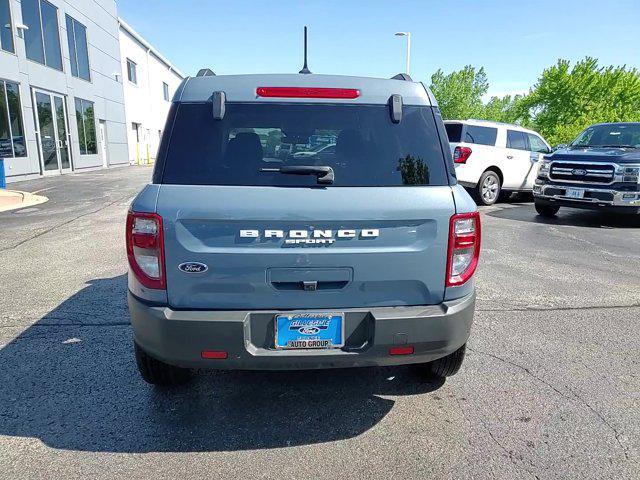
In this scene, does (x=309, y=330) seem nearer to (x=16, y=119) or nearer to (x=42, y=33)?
(x=16, y=119)

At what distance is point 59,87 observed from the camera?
19.0 m

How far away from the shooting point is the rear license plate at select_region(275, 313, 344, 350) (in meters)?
2.44

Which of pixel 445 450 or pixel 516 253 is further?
pixel 516 253

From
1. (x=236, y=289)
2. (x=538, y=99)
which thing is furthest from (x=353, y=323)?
(x=538, y=99)

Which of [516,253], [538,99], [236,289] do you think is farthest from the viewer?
[538,99]

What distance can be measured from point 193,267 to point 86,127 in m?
22.6

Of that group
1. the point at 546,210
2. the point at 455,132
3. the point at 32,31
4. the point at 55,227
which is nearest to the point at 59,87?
the point at 32,31

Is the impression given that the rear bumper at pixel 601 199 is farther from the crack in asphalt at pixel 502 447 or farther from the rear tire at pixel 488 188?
the crack in asphalt at pixel 502 447

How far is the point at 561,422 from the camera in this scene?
2814 mm

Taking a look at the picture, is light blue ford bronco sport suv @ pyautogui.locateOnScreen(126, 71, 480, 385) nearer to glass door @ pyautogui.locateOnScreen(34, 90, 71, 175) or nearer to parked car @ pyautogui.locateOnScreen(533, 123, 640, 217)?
parked car @ pyautogui.locateOnScreen(533, 123, 640, 217)

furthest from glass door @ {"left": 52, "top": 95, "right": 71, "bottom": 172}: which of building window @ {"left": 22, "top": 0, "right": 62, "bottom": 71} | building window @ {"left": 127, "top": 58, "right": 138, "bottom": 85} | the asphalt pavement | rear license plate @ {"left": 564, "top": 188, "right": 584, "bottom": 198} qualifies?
rear license plate @ {"left": 564, "top": 188, "right": 584, "bottom": 198}

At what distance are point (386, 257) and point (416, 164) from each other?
564 millimetres

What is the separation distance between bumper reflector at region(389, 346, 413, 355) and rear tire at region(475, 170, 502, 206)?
1024cm

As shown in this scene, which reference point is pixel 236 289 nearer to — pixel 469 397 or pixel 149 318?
pixel 149 318
